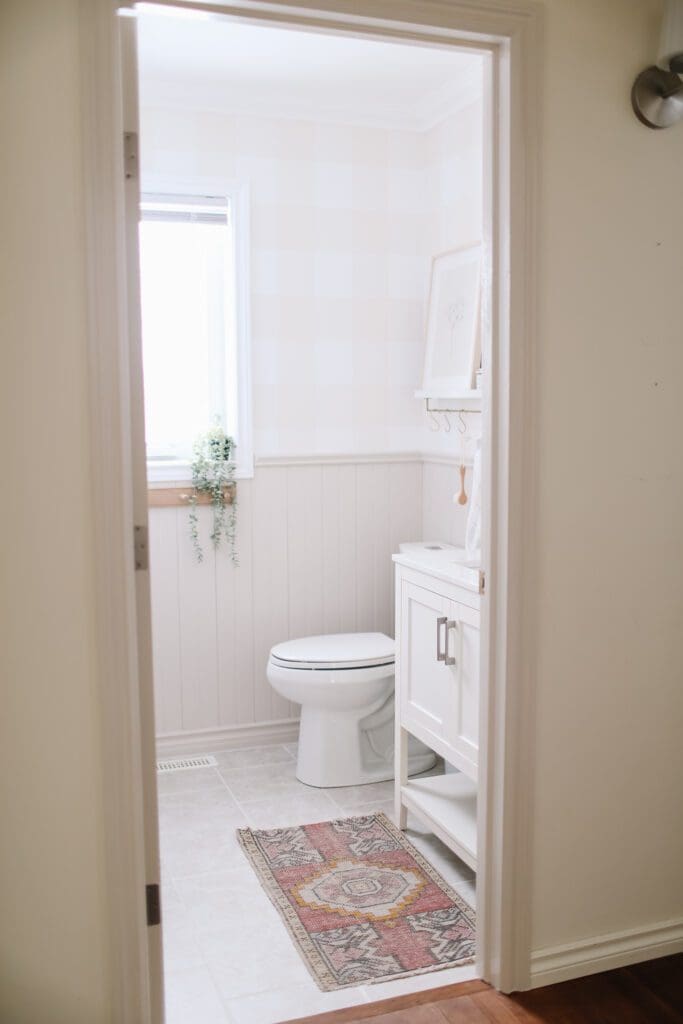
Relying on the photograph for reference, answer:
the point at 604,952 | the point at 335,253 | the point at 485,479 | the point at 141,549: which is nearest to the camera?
the point at 141,549

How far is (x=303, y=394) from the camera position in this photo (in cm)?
392

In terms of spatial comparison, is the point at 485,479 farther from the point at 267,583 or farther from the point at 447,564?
the point at 267,583

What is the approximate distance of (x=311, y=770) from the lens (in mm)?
3594

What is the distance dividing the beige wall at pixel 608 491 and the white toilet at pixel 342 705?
1248 mm

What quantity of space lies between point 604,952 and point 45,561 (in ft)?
5.35

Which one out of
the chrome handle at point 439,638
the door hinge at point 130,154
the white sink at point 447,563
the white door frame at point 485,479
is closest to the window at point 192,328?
the white sink at point 447,563

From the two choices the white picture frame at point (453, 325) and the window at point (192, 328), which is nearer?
the white picture frame at point (453, 325)

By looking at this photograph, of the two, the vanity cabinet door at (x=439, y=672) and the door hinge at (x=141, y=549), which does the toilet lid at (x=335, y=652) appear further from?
the door hinge at (x=141, y=549)

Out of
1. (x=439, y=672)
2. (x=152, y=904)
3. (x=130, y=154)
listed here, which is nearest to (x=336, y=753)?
(x=439, y=672)

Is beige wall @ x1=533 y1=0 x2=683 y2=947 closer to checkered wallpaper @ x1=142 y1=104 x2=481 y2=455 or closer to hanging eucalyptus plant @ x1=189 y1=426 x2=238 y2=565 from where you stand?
checkered wallpaper @ x1=142 y1=104 x2=481 y2=455

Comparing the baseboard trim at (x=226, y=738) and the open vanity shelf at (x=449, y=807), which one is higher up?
the open vanity shelf at (x=449, y=807)

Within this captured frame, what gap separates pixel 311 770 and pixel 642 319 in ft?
6.80

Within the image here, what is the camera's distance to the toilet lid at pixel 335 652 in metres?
3.48

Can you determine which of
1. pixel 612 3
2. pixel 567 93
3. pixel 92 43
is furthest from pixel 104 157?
pixel 612 3
